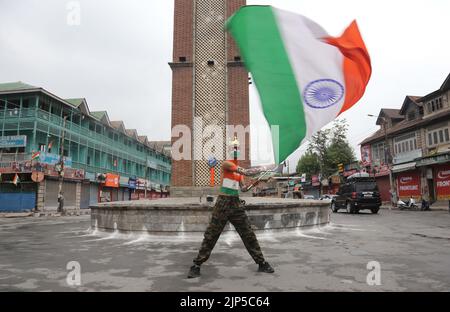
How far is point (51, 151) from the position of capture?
31656 mm

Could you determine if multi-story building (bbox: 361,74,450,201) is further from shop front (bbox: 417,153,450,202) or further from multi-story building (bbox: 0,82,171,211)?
multi-story building (bbox: 0,82,171,211)

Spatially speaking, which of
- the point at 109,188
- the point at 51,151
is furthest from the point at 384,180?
the point at 51,151

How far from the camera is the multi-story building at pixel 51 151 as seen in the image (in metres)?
28.9

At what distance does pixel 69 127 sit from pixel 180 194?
23844mm

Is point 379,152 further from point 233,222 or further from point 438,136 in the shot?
point 233,222

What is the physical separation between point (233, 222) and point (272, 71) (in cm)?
257

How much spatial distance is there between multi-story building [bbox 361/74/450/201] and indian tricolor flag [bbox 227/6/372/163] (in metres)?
26.5

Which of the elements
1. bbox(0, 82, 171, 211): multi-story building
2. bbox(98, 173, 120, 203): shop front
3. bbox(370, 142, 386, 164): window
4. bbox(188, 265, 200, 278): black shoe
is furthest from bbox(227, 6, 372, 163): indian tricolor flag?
bbox(98, 173, 120, 203): shop front

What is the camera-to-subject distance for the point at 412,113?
3525cm

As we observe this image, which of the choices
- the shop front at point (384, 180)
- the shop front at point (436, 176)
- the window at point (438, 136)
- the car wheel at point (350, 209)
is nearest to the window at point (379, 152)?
the shop front at point (384, 180)

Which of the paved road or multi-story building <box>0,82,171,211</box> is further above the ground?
multi-story building <box>0,82,171,211</box>

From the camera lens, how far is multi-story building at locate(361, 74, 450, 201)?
2859cm
